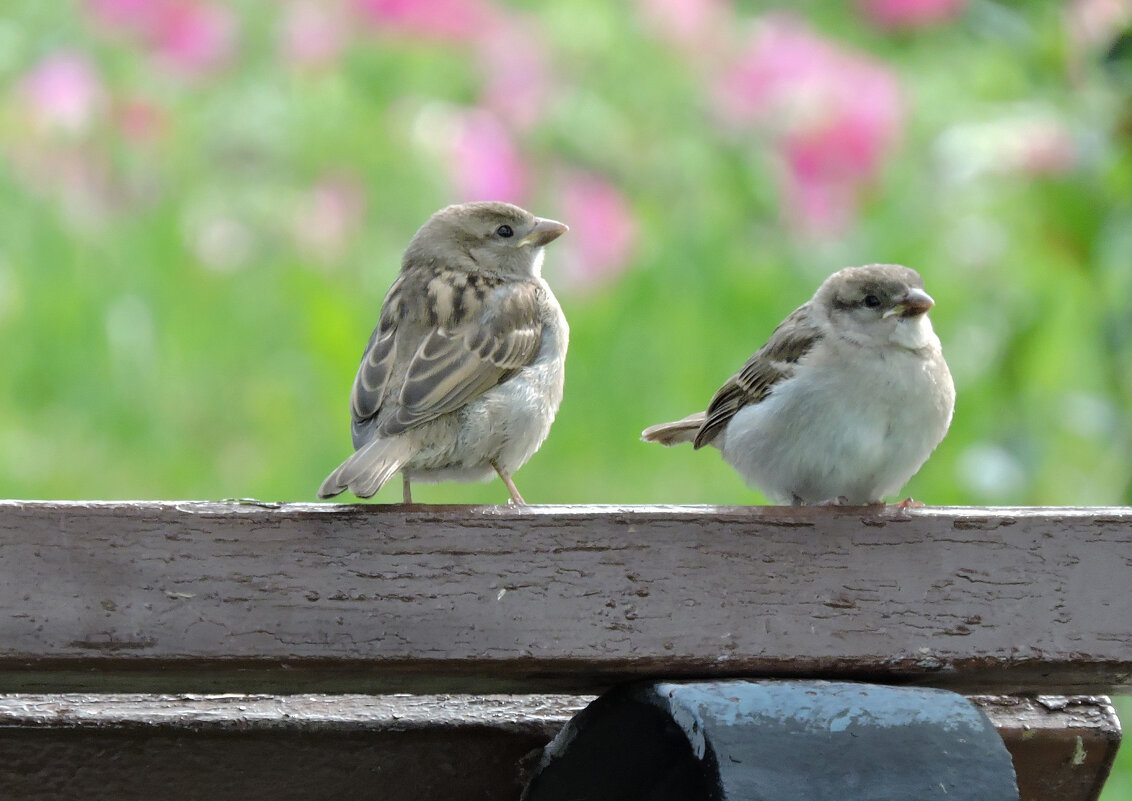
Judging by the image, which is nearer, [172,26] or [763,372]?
[763,372]

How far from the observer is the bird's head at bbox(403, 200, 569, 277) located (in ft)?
8.02

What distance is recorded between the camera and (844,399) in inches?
83.7

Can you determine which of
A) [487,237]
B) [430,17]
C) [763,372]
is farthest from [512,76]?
[763,372]

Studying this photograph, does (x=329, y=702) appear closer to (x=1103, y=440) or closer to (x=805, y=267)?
(x=1103, y=440)

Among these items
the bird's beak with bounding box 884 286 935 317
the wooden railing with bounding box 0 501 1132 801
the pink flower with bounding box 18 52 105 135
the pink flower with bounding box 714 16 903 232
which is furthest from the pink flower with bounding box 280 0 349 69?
the wooden railing with bounding box 0 501 1132 801

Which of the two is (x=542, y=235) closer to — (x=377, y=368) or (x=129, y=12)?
(x=377, y=368)

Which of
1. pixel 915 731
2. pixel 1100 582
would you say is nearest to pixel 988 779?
Result: pixel 915 731

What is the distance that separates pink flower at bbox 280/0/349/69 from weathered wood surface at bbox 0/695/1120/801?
2.34 metres

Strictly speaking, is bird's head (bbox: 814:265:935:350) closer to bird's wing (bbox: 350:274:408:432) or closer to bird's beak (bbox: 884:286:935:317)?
bird's beak (bbox: 884:286:935:317)

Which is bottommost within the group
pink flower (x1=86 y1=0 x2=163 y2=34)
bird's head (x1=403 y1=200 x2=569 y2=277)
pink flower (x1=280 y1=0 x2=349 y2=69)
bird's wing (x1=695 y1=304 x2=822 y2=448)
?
bird's wing (x1=695 y1=304 x2=822 y2=448)

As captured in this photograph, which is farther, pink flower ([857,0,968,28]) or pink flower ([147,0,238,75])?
pink flower ([857,0,968,28])

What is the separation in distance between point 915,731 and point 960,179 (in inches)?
71.2

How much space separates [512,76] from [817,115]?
652 mm

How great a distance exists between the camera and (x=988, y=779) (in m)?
1.16
